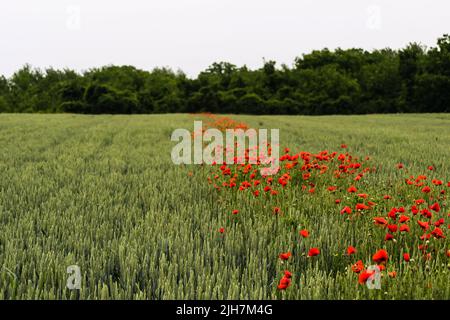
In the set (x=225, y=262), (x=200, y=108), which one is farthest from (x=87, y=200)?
(x=200, y=108)

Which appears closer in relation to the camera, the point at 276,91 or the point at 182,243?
the point at 182,243

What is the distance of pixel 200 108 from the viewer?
5072 centimetres

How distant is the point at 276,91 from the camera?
52812mm

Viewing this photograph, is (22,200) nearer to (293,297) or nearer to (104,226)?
(104,226)

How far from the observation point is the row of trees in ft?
156

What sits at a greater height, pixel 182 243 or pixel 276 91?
pixel 276 91

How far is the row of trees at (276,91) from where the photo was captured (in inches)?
1874

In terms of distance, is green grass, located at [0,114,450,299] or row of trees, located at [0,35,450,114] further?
row of trees, located at [0,35,450,114]

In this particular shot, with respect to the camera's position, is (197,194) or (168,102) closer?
(197,194)

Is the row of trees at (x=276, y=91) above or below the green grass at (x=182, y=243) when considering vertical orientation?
above

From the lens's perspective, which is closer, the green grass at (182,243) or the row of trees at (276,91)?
the green grass at (182,243)

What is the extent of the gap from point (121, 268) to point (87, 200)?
1.92m

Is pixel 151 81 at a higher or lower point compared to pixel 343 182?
higher

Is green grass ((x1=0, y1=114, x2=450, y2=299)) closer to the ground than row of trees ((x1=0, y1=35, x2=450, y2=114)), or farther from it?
closer to the ground
